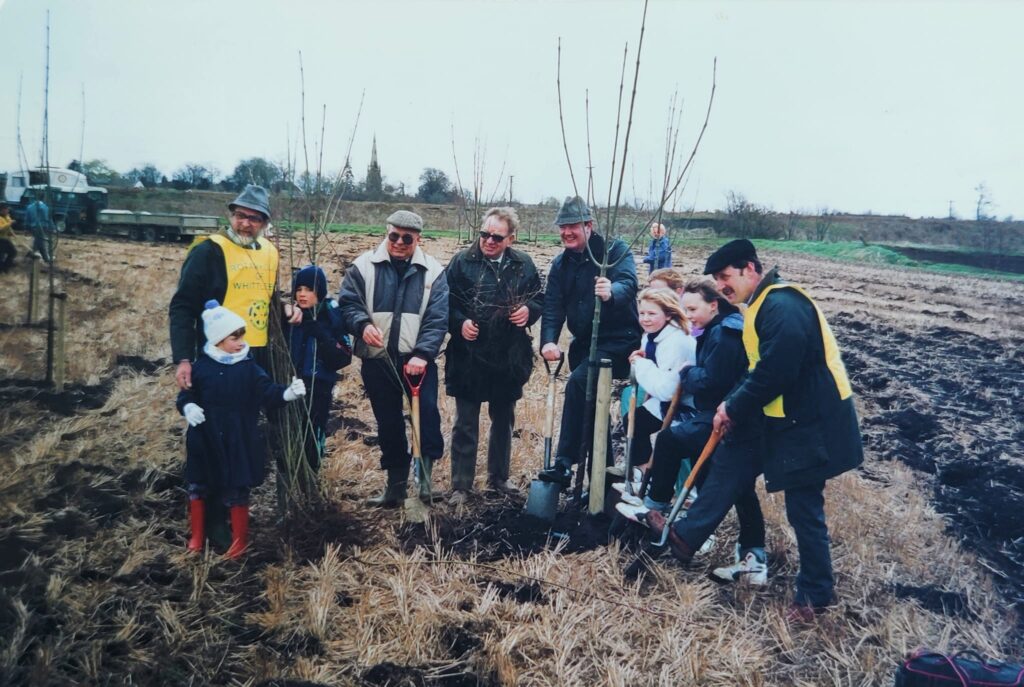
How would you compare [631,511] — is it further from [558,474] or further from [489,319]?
[489,319]

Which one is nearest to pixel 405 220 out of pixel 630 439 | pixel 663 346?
pixel 663 346

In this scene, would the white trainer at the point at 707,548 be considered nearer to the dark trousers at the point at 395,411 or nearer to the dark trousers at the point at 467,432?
the dark trousers at the point at 467,432

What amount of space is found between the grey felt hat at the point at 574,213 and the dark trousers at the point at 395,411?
4.00 feet

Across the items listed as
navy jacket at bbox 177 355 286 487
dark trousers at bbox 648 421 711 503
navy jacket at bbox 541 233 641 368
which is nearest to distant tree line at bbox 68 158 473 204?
navy jacket at bbox 177 355 286 487

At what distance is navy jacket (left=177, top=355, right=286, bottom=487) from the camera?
3.22 meters

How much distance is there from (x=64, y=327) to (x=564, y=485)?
3.23m

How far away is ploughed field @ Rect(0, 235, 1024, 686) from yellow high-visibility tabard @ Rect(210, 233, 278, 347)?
1.14 meters

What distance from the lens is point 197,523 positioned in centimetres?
337

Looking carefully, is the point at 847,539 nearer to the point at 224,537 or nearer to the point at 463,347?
the point at 463,347

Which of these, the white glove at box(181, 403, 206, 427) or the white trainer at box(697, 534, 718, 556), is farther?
the white trainer at box(697, 534, 718, 556)

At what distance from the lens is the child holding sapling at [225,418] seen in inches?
126

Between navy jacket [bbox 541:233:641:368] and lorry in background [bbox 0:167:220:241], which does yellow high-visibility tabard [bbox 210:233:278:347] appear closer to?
lorry in background [bbox 0:167:220:241]

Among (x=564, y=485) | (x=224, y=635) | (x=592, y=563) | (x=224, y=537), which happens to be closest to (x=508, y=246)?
(x=564, y=485)

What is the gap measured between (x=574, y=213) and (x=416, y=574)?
231 centimetres
